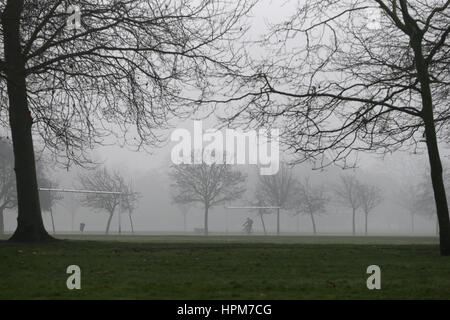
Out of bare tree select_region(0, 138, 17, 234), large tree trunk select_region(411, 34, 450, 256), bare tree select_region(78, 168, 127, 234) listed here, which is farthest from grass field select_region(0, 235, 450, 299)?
bare tree select_region(78, 168, 127, 234)

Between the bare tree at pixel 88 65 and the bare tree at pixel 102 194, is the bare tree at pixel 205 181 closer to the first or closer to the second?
the bare tree at pixel 102 194

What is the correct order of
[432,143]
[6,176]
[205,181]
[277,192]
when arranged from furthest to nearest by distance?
[277,192] → [205,181] → [6,176] → [432,143]

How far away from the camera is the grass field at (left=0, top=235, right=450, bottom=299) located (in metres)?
7.66

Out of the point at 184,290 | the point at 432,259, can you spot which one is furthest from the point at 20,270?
the point at 432,259

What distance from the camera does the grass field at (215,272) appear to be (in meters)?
7.66

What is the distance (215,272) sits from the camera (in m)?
9.67

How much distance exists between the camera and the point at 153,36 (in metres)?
15.1

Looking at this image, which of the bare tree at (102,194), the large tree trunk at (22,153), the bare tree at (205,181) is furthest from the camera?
the bare tree at (205,181)

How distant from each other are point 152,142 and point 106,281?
829 centimetres

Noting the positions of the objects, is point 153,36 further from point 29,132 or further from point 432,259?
point 432,259

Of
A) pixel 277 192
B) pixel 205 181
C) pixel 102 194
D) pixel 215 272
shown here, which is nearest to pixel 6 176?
pixel 102 194

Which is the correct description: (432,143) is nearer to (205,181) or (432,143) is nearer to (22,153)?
(22,153)

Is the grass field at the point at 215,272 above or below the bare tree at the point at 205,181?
below

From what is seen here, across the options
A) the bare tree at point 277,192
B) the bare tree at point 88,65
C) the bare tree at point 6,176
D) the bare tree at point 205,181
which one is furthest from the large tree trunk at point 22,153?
the bare tree at point 277,192
